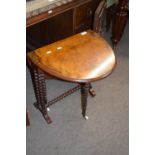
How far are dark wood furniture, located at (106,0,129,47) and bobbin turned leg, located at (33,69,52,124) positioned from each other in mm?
965

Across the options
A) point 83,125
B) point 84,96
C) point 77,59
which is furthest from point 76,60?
point 83,125

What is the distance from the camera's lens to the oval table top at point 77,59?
126 cm

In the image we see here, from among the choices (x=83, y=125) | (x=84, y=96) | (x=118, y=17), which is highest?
(x=118, y=17)

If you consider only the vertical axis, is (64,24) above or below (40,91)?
above

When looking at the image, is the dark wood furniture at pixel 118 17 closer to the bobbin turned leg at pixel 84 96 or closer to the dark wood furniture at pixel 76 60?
the dark wood furniture at pixel 76 60

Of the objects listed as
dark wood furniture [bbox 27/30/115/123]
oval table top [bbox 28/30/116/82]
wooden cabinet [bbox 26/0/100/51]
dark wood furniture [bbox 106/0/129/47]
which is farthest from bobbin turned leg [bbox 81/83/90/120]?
dark wood furniture [bbox 106/0/129/47]

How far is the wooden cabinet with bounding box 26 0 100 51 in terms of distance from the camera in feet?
5.15

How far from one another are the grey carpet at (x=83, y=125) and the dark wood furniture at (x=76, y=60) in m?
0.33

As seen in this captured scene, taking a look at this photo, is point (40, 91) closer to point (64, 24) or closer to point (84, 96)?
point (84, 96)

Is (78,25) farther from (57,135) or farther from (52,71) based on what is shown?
(57,135)

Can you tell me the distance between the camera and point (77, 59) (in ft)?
4.39

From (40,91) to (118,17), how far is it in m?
1.00
